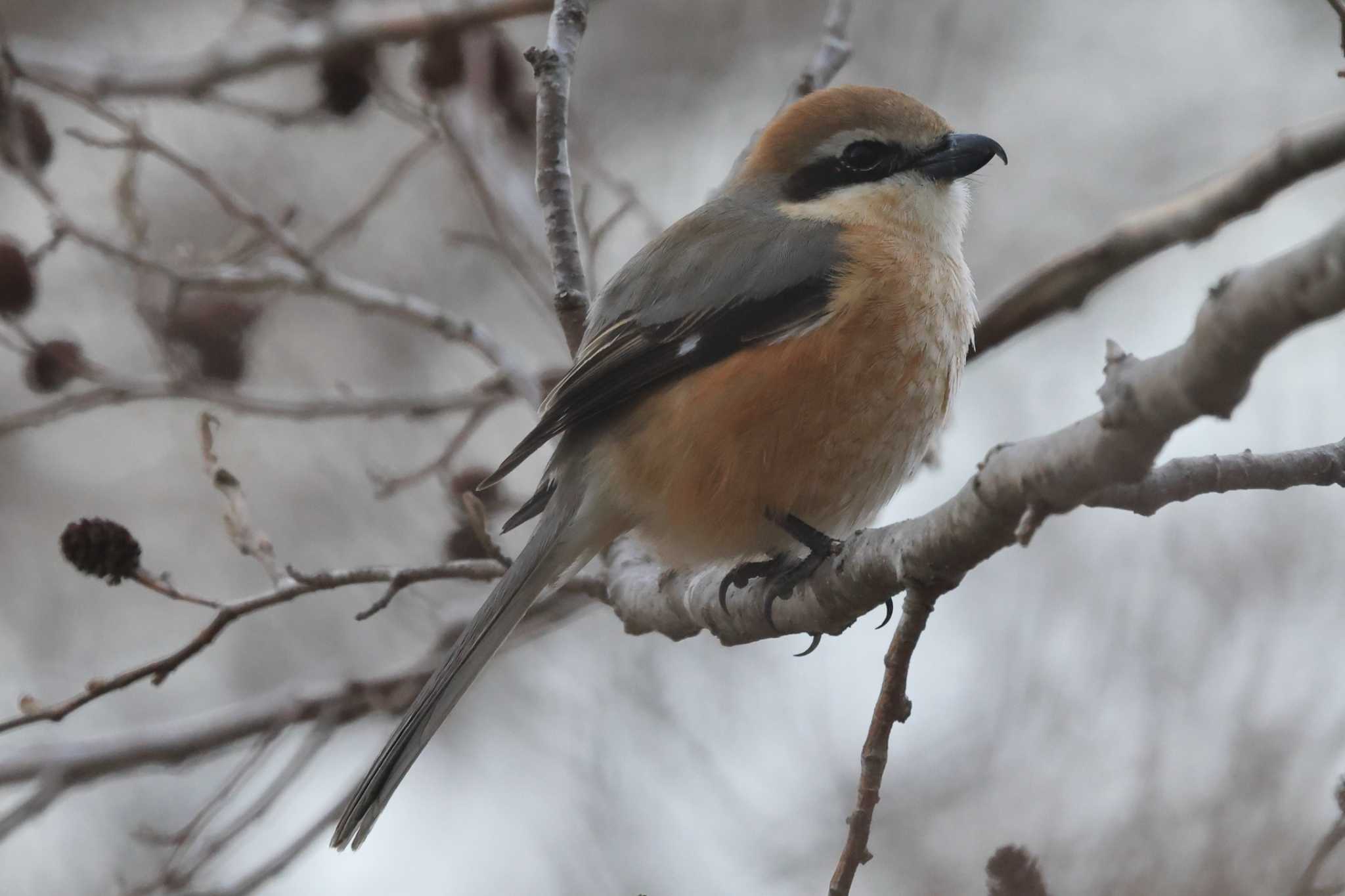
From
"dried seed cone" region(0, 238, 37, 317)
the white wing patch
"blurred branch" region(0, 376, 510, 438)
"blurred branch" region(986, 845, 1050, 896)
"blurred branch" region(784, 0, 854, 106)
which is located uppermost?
"blurred branch" region(784, 0, 854, 106)

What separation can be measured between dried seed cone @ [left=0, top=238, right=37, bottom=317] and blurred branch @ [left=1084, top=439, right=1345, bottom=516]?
3.44 m


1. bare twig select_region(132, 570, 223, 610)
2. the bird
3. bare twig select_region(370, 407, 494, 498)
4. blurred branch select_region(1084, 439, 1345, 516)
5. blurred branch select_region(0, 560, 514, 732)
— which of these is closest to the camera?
blurred branch select_region(1084, 439, 1345, 516)

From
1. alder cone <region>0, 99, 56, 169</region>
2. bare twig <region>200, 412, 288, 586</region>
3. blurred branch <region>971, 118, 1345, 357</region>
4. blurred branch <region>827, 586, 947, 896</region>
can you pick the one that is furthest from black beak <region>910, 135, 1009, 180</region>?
alder cone <region>0, 99, 56, 169</region>

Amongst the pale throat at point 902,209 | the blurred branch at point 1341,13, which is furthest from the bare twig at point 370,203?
the blurred branch at point 1341,13

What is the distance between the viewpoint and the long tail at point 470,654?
2955mm

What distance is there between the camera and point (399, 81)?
24.5 feet

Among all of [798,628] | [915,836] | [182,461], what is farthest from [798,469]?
[182,461]

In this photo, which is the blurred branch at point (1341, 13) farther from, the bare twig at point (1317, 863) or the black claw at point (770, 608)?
the black claw at point (770, 608)

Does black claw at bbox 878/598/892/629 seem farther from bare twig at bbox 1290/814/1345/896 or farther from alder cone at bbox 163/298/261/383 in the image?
alder cone at bbox 163/298/261/383

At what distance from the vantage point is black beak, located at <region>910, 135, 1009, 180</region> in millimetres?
3760

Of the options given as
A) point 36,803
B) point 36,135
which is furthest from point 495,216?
point 36,803

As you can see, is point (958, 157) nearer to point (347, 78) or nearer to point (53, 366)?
point (347, 78)

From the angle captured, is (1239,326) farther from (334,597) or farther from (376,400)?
(334,597)

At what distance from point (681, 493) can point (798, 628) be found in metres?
0.66
